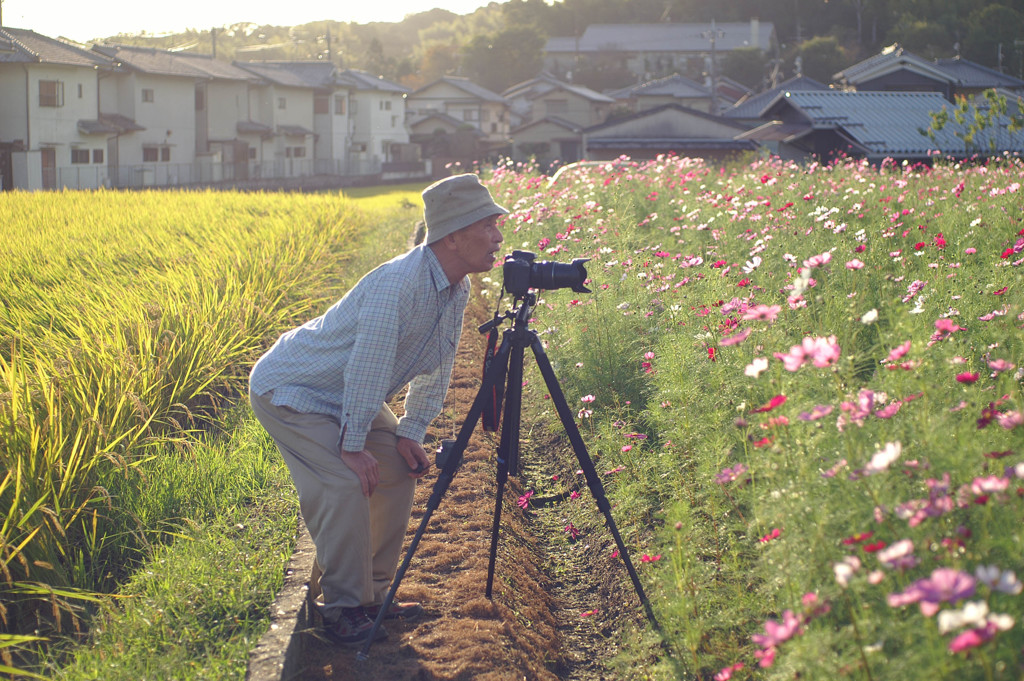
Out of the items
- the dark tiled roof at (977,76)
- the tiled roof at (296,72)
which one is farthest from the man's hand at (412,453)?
the tiled roof at (296,72)

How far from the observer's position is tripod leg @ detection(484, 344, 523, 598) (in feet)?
10.4

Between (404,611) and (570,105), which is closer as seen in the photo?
(404,611)

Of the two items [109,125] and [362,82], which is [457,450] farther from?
[362,82]

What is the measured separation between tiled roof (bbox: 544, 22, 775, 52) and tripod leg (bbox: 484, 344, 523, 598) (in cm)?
6794

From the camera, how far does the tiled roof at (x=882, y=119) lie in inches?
766

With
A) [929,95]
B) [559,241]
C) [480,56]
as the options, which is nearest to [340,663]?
[559,241]

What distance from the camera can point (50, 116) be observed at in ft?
88.9

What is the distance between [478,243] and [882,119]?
70.7 ft

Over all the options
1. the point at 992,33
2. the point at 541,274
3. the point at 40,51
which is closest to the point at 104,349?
the point at 541,274

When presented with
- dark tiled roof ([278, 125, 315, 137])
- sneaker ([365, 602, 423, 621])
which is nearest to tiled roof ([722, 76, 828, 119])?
dark tiled roof ([278, 125, 315, 137])

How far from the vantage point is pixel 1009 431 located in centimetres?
235

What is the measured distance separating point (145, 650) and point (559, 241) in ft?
16.1

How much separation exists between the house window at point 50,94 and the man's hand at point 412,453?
2822 centimetres

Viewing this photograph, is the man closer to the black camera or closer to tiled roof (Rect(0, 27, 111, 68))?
the black camera
